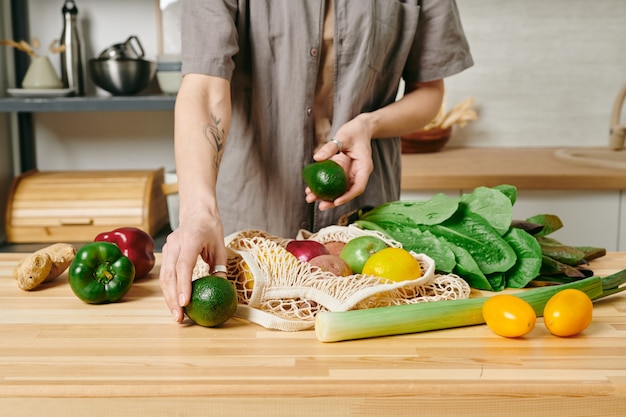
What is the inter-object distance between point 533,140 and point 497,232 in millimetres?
2127

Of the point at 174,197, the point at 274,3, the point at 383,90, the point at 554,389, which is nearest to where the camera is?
the point at 554,389

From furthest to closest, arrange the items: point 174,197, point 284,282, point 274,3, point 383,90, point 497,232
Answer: point 174,197 → point 383,90 → point 274,3 → point 497,232 → point 284,282

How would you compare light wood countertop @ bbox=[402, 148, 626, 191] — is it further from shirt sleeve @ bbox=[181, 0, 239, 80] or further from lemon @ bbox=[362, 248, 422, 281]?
lemon @ bbox=[362, 248, 422, 281]

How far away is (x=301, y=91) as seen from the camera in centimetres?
174

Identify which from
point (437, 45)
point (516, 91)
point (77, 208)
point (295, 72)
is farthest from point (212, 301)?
point (516, 91)

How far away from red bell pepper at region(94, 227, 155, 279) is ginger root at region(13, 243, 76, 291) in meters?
0.09

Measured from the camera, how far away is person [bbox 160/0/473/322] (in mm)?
1539

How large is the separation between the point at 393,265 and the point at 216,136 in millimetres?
471

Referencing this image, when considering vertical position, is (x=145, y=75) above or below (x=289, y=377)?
above

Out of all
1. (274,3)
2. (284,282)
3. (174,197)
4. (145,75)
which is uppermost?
(274,3)

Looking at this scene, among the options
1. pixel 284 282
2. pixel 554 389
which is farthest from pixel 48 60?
pixel 554 389

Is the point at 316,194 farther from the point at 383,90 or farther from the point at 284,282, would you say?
the point at 383,90

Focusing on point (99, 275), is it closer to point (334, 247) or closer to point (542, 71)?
point (334, 247)

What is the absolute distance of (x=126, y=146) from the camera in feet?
10.9
